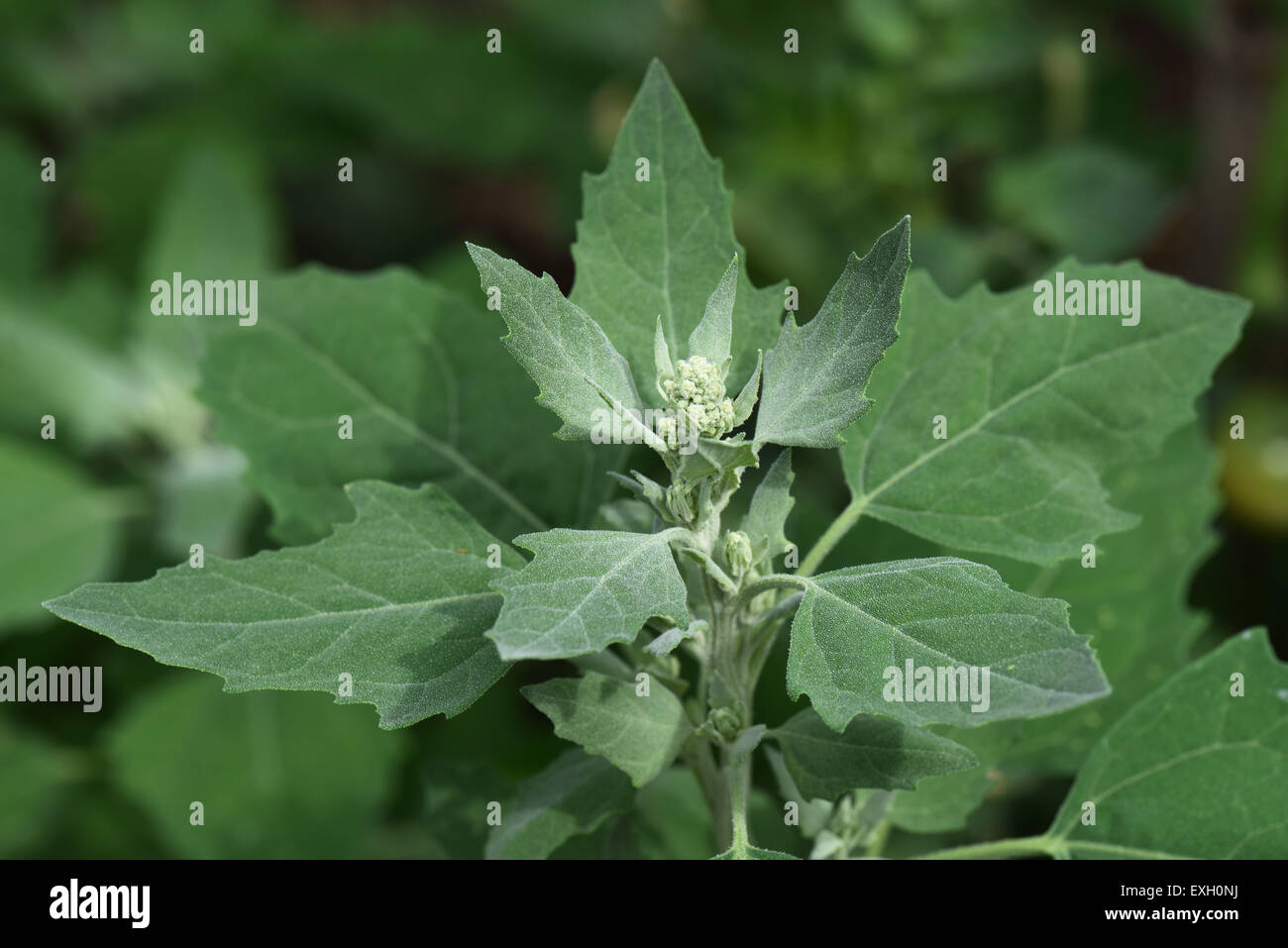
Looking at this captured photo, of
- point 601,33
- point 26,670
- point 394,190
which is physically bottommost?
point 26,670

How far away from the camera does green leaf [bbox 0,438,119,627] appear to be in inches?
105

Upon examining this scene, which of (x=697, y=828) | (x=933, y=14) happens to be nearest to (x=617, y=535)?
(x=697, y=828)

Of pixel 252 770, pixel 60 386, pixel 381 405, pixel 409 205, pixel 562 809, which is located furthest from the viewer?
pixel 409 205

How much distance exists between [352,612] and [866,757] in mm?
543

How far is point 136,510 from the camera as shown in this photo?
116 inches

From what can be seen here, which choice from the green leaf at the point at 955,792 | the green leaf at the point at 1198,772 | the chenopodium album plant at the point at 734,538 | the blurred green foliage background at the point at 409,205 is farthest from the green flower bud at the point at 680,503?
the blurred green foliage background at the point at 409,205

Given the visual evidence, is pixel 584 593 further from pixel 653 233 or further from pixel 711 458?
pixel 653 233

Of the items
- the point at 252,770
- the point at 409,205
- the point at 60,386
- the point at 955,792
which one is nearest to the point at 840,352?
the point at 955,792

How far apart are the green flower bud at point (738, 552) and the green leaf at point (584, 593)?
7cm

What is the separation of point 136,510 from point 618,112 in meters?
1.78

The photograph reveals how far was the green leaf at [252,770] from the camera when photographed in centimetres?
256

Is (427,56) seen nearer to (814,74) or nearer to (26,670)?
(814,74)

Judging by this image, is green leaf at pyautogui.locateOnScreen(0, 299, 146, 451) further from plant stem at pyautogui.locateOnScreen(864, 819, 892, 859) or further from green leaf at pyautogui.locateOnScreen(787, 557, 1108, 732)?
green leaf at pyautogui.locateOnScreen(787, 557, 1108, 732)

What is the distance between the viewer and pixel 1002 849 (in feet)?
4.71
